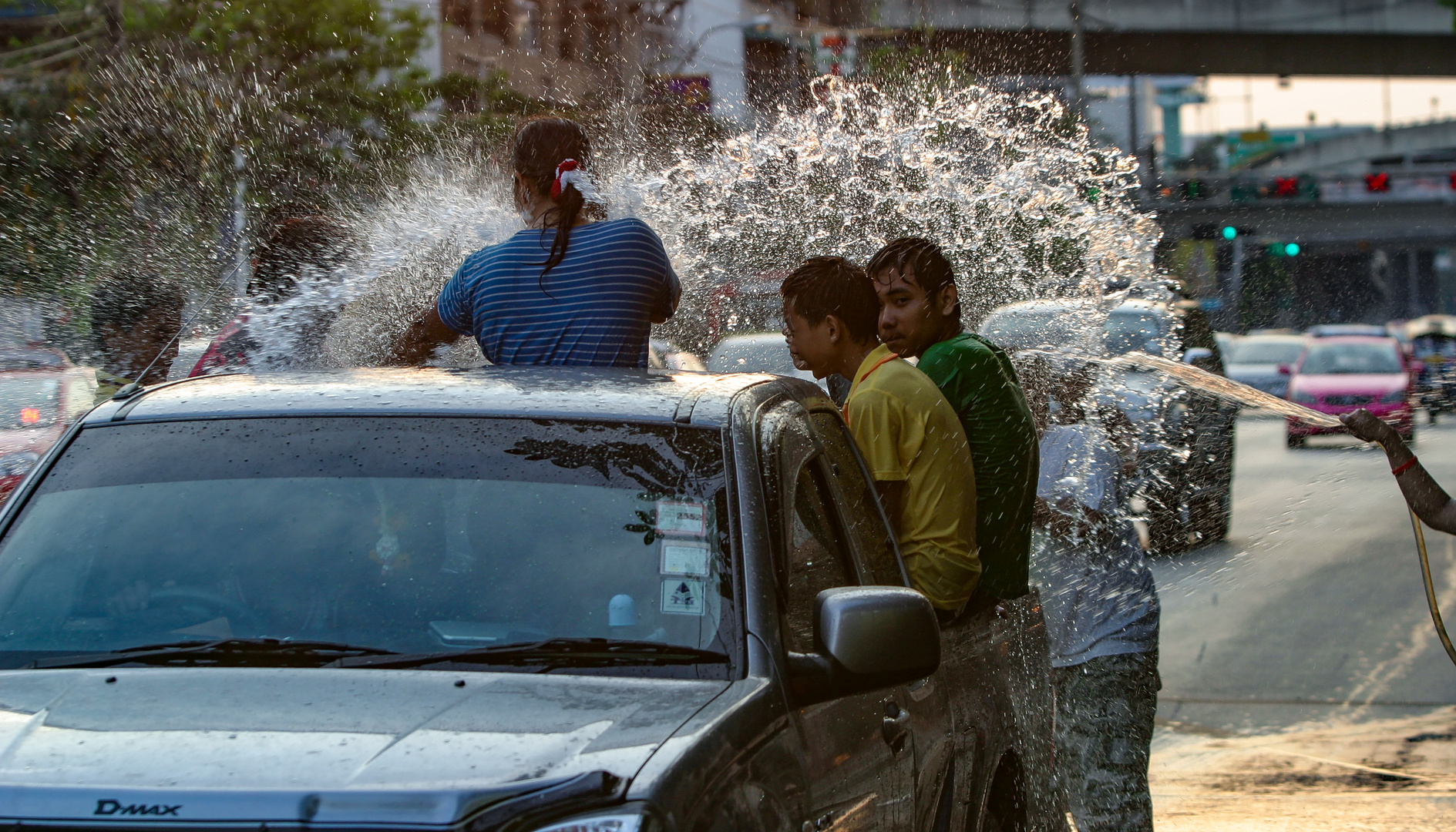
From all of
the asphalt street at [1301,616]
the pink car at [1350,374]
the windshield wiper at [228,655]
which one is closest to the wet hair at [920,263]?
the windshield wiper at [228,655]

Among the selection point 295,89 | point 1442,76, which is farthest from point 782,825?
point 1442,76

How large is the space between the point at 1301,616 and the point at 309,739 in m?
11.0

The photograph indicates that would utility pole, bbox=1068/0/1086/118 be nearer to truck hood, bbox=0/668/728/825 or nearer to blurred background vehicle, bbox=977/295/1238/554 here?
blurred background vehicle, bbox=977/295/1238/554

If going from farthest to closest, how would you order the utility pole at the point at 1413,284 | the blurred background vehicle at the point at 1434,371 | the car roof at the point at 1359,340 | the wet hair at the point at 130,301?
→ the utility pole at the point at 1413,284 → the blurred background vehicle at the point at 1434,371 → the car roof at the point at 1359,340 → the wet hair at the point at 130,301

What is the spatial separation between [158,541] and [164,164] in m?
12.1

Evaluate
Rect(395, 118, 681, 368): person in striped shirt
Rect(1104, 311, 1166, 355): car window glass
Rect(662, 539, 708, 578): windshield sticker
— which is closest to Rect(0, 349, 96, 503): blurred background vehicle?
Rect(395, 118, 681, 368): person in striped shirt

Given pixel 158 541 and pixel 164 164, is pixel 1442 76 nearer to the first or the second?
pixel 164 164

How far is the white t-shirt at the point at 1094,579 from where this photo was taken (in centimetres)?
509

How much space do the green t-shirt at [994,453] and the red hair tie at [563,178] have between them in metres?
1.14

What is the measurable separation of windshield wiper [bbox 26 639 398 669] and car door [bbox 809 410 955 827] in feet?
3.75

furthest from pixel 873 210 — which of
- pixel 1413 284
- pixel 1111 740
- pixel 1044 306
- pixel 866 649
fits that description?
pixel 1413 284

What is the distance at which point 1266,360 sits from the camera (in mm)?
35688

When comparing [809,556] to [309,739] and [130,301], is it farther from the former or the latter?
[130,301]

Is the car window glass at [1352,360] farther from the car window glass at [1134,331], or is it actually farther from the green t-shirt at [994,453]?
the green t-shirt at [994,453]
